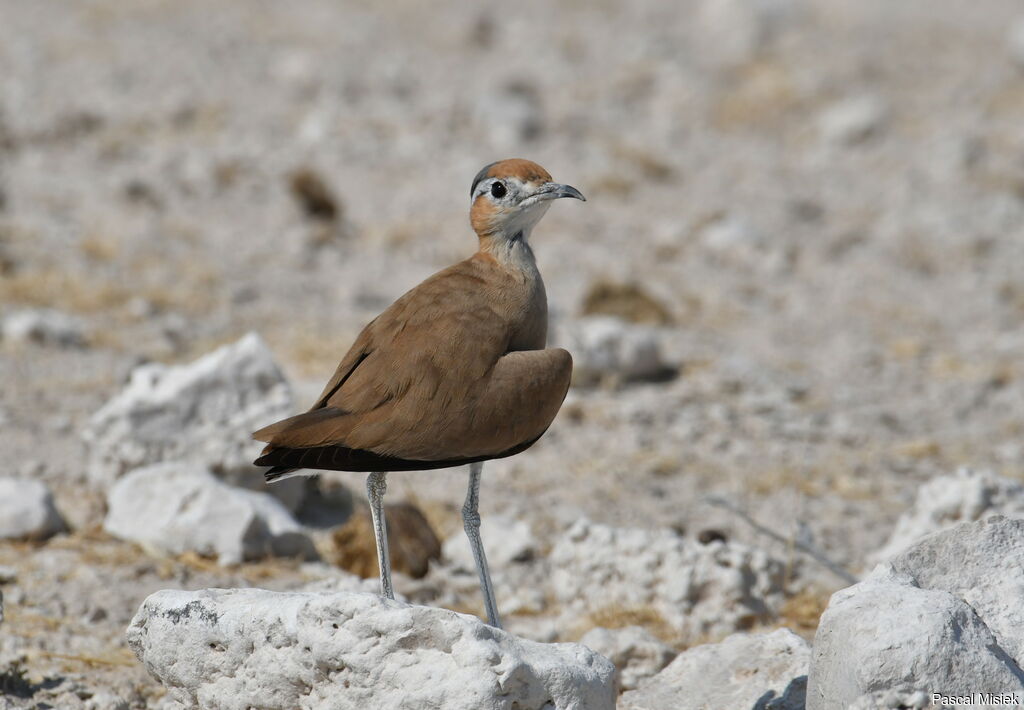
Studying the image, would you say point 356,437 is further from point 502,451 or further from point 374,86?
point 374,86

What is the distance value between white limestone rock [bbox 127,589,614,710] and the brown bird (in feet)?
1.84

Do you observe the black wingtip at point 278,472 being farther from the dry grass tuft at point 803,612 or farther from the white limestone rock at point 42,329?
the white limestone rock at point 42,329

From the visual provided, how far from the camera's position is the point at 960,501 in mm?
5930

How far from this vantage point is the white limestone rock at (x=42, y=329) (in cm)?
853

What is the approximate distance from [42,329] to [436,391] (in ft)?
16.7

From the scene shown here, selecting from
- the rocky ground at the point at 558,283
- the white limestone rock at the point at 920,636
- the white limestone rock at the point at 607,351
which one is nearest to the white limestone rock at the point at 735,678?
the rocky ground at the point at 558,283

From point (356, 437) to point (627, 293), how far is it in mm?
6117

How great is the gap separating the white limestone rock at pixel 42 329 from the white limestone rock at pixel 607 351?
10.6ft

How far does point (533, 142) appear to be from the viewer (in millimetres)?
13969

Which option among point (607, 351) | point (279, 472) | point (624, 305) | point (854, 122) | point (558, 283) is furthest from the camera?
point (854, 122)

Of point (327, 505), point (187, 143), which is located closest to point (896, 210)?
point (187, 143)

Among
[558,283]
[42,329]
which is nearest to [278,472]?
[42,329]

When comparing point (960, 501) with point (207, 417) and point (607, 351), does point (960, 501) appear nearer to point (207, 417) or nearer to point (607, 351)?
point (607, 351)

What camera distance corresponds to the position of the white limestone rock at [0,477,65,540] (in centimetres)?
601
